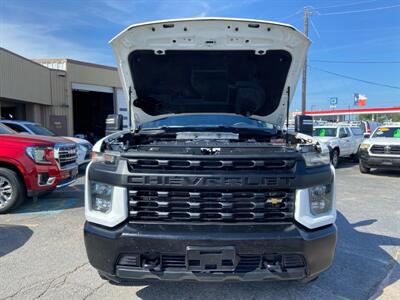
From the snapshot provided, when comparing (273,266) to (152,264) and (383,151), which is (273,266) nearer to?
(152,264)

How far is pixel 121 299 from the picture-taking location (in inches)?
127

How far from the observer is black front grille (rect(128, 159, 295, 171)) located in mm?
2764

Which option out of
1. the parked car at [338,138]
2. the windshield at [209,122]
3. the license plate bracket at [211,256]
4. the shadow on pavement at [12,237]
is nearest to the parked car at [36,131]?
the shadow on pavement at [12,237]

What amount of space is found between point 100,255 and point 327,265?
185cm

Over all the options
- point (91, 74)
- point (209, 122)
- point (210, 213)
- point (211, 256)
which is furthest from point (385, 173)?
point (91, 74)

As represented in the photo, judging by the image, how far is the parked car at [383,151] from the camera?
11.4 meters

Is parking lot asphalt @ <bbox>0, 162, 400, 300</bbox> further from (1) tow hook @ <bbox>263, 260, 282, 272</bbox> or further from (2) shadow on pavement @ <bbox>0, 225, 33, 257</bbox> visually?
(1) tow hook @ <bbox>263, 260, 282, 272</bbox>

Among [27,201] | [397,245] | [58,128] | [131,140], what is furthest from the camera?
[58,128]

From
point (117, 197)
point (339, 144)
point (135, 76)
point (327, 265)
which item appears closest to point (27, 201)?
point (135, 76)

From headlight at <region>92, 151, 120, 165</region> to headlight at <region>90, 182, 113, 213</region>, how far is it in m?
0.20

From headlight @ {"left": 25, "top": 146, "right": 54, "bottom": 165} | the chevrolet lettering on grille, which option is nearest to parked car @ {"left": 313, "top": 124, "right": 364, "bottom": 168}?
headlight @ {"left": 25, "top": 146, "right": 54, "bottom": 165}

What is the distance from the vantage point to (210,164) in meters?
2.77

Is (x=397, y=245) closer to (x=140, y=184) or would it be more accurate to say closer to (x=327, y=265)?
(x=327, y=265)

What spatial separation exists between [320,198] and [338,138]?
12321mm
